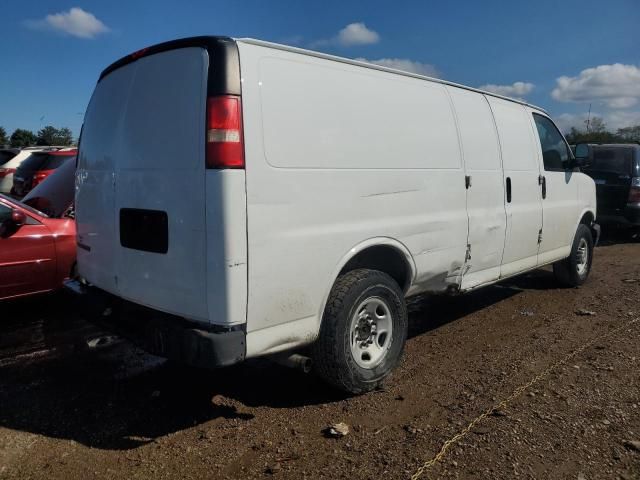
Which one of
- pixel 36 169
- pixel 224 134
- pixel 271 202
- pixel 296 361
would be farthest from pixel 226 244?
pixel 36 169

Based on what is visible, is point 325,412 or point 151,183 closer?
point 151,183

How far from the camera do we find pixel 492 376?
161 inches

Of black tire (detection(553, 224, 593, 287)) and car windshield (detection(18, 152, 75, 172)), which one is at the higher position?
A: car windshield (detection(18, 152, 75, 172))

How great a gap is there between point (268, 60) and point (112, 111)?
1245 millimetres

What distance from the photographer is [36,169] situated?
11.1 metres

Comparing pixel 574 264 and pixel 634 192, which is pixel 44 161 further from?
pixel 634 192

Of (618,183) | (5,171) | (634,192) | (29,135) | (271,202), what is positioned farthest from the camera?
(29,135)

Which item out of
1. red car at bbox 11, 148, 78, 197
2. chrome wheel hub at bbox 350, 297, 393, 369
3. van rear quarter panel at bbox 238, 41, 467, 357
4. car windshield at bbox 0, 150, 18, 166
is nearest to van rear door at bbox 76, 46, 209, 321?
van rear quarter panel at bbox 238, 41, 467, 357

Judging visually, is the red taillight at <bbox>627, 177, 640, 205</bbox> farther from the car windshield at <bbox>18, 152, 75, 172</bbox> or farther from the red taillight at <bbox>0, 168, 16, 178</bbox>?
the red taillight at <bbox>0, 168, 16, 178</bbox>

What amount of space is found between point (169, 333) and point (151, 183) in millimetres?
891

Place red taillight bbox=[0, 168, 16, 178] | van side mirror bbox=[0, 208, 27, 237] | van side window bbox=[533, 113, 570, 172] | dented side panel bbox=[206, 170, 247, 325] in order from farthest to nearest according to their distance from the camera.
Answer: red taillight bbox=[0, 168, 16, 178] < van side window bbox=[533, 113, 570, 172] < van side mirror bbox=[0, 208, 27, 237] < dented side panel bbox=[206, 170, 247, 325]

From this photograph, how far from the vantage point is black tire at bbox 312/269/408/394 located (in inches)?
135

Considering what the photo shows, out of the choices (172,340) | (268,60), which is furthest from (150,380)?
(268,60)

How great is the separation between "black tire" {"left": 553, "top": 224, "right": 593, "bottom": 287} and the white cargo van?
2767 mm
